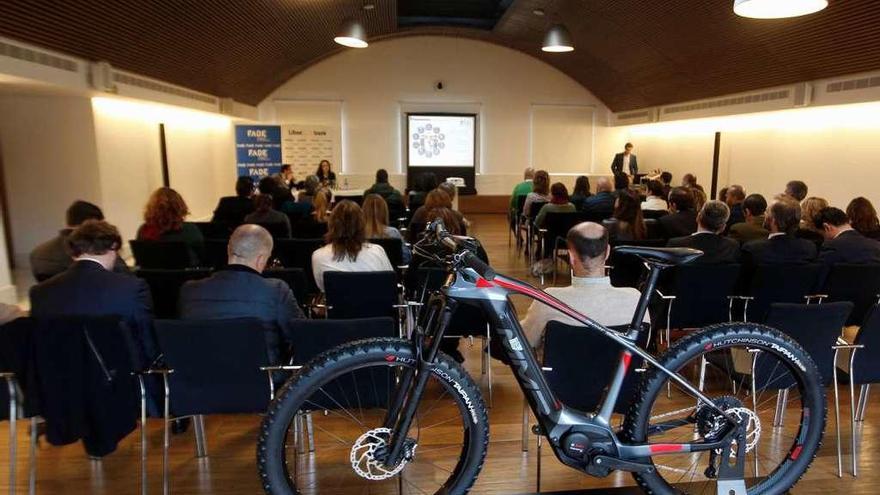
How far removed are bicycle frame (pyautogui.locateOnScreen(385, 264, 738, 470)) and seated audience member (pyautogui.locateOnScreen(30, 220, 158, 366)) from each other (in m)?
1.38

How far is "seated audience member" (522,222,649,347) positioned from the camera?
2.40 metres

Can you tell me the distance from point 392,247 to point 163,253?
1.61 m

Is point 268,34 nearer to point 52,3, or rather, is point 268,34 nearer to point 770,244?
point 52,3

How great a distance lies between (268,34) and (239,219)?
460 cm

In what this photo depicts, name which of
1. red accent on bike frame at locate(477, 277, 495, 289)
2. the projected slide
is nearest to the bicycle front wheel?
red accent on bike frame at locate(477, 277, 495, 289)

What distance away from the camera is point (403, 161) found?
1384cm

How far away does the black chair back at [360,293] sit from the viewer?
335 centimetres

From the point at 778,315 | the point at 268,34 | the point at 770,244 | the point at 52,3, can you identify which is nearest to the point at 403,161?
the point at 268,34

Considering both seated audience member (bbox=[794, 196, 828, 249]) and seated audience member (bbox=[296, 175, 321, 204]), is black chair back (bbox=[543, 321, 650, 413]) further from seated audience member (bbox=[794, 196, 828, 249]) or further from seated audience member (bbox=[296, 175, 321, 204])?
seated audience member (bbox=[296, 175, 321, 204])

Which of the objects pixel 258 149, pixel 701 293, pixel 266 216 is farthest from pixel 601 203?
pixel 258 149

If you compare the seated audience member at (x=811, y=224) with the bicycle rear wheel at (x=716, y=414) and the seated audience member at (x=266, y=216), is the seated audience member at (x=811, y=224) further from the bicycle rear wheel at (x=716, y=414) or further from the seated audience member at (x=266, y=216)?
the seated audience member at (x=266, y=216)

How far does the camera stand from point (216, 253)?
15.0ft

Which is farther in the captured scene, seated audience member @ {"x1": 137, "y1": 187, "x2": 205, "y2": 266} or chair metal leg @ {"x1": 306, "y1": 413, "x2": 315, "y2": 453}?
seated audience member @ {"x1": 137, "y1": 187, "x2": 205, "y2": 266}

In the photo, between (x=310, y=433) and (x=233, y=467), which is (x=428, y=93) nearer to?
(x=310, y=433)
